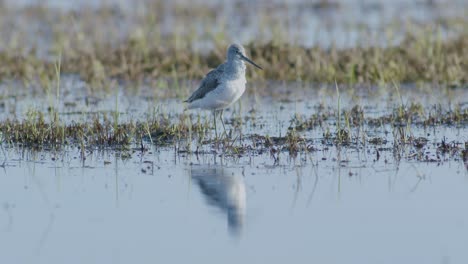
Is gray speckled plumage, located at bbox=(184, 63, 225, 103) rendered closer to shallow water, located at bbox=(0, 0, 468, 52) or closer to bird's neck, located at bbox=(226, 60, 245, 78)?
bird's neck, located at bbox=(226, 60, 245, 78)

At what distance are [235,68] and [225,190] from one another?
2.84 meters

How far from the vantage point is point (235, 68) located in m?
10.3

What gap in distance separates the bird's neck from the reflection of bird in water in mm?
1952

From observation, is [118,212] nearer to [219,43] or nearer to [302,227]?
[302,227]

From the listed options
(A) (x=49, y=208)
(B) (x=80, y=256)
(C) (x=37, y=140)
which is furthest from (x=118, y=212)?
(C) (x=37, y=140)

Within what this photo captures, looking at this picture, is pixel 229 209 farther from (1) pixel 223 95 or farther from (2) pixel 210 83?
(2) pixel 210 83

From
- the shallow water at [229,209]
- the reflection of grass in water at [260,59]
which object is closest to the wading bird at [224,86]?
the shallow water at [229,209]

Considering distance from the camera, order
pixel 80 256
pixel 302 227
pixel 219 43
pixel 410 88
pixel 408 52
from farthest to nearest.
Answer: pixel 219 43, pixel 408 52, pixel 410 88, pixel 302 227, pixel 80 256

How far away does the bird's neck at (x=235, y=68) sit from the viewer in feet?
33.5

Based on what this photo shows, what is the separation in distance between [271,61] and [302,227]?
7.28 metres

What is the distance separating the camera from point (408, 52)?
13391 mm

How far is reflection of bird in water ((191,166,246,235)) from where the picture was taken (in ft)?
22.7

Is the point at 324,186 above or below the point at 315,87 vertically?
below

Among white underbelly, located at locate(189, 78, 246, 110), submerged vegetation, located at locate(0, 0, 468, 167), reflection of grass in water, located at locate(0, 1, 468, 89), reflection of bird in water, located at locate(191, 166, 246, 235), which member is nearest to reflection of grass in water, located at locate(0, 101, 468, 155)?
submerged vegetation, located at locate(0, 0, 468, 167)
